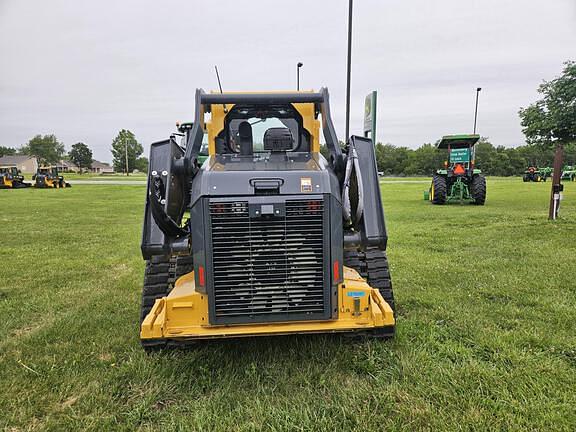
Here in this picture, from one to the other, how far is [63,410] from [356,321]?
2059mm

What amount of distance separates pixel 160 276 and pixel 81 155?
4256 inches

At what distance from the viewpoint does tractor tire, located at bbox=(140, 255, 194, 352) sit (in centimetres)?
389

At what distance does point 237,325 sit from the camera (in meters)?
3.28

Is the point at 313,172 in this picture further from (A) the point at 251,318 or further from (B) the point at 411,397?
(B) the point at 411,397

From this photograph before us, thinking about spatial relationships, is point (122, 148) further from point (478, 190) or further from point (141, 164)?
point (478, 190)

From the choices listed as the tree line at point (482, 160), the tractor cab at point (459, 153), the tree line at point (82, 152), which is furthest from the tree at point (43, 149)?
the tractor cab at point (459, 153)

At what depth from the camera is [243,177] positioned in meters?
3.26

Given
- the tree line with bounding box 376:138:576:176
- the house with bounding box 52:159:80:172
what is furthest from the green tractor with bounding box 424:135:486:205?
the house with bounding box 52:159:80:172

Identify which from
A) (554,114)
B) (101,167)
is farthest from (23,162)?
(554,114)

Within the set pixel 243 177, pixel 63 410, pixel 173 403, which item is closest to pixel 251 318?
pixel 173 403

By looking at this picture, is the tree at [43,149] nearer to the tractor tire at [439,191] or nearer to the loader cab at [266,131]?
the tractor tire at [439,191]

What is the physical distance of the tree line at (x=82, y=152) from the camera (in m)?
92.1

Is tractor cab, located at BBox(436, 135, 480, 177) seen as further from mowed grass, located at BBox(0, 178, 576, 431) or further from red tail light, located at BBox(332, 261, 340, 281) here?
red tail light, located at BBox(332, 261, 340, 281)

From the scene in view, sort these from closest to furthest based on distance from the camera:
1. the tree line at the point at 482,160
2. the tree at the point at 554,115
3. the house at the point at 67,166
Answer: the tree at the point at 554,115 < the tree line at the point at 482,160 < the house at the point at 67,166
